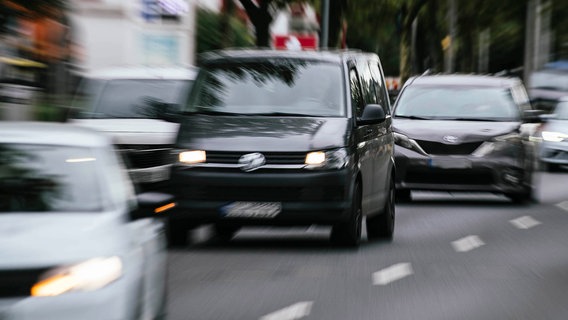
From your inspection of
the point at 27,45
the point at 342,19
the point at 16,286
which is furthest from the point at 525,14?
the point at 16,286

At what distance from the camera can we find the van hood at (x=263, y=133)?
12.4m

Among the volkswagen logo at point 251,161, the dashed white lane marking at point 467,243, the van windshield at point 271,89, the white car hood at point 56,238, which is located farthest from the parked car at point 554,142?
the white car hood at point 56,238

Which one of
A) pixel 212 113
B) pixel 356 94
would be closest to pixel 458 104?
pixel 356 94

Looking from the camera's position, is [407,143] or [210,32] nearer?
[407,143]

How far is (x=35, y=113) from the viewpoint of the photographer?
14.9 metres

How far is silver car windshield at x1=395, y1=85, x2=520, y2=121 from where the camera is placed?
736 inches

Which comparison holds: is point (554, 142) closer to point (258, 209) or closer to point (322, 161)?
point (322, 161)

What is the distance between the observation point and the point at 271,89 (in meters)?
13.4

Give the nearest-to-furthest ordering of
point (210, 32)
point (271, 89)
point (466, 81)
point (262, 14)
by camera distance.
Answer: point (271, 89)
point (466, 81)
point (262, 14)
point (210, 32)

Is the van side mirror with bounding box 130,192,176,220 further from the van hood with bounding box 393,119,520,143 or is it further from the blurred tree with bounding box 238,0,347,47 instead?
the blurred tree with bounding box 238,0,347,47

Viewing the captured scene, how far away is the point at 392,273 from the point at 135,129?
5122mm

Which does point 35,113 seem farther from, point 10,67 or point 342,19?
point 342,19

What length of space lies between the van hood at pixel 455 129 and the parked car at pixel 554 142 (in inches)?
276

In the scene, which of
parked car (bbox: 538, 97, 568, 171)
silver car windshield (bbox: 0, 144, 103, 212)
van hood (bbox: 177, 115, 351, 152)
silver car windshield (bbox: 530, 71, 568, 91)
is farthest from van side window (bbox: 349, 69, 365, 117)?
silver car windshield (bbox: 530, 71, 568, 91)
